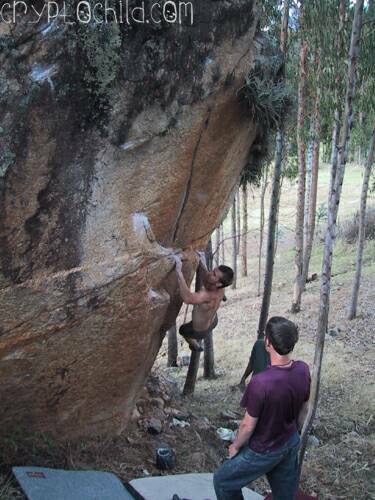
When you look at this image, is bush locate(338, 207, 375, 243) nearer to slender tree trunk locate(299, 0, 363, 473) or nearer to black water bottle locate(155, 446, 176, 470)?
slender tree trunk locate(299, 0, 363, 473)

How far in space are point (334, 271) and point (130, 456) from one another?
15268 mm

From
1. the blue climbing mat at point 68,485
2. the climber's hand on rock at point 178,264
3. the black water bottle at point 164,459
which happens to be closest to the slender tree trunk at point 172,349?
the black water bottle at point 164,459

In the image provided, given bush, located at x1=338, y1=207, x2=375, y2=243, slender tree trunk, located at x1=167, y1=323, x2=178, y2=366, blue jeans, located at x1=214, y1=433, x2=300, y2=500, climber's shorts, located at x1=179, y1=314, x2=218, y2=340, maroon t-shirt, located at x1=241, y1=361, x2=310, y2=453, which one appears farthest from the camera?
bush, located at x1=338, y1=207, x2=375, y2=243

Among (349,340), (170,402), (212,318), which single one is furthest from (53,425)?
(349,340)

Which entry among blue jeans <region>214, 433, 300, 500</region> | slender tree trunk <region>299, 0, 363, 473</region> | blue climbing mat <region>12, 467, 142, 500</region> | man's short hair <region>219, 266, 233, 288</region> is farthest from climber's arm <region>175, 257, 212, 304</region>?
blue jeans <region>214, 433, 300, 500</region>

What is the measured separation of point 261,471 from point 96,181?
9.38 feet

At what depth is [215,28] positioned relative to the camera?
217 inches

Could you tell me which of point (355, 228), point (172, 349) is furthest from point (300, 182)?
point (355, 228)

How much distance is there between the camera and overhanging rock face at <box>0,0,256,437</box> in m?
4.70

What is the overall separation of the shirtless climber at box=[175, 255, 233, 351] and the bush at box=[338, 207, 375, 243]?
16.8 metres

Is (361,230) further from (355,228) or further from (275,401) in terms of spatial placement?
(275,401)

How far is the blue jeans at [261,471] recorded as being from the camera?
3947mm

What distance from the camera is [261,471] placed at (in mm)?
4004

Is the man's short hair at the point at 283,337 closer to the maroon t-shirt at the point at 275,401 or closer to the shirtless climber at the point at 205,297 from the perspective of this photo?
the maroon t-shirt at the point at 275,401
